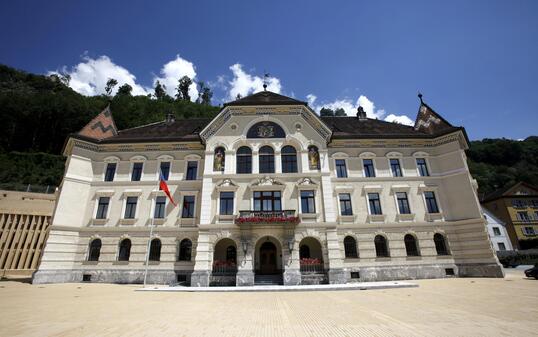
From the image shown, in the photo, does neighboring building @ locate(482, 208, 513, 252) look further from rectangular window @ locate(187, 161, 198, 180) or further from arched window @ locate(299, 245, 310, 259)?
rectangular window @ locate(187, 161, 198, 180)

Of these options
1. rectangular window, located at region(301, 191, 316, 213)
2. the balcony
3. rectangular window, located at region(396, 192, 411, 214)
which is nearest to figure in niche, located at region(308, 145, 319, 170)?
rectangular window, located at region(301, 191, 316, 213)

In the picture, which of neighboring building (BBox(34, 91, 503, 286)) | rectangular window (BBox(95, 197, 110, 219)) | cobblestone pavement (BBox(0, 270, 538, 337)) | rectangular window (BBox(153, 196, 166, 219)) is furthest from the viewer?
rectangular window (BBox(95, 197, 110, 219))

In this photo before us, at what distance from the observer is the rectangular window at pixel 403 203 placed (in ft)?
74.6

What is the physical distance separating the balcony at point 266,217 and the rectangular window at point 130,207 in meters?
10.4

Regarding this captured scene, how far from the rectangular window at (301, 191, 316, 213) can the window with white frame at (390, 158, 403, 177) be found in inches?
355

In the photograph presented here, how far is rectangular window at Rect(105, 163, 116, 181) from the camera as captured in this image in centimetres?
2405

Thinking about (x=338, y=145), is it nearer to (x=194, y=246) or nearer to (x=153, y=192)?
(x=194, y=246)

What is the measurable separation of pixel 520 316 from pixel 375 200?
50.6 ft

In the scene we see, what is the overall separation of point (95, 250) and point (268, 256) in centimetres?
1563

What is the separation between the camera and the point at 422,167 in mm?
24438

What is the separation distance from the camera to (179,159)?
24.4 m

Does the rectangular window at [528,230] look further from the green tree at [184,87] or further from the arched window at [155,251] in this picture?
the green tree at [184,87]

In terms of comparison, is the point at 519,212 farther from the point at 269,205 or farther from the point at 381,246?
the point at 269,205

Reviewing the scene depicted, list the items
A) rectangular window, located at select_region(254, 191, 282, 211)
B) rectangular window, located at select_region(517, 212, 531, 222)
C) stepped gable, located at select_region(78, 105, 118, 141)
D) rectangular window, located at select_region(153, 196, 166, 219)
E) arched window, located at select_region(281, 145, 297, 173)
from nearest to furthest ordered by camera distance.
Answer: rectangular window, located at select_region(254, 191, 282, 211) < rectangular window, located at select_region(153, 196, 166, 219) < arched window, located at select_region(281, 145, 297, 173) < stepped gable, located at select_region(78, 105, 118, 141) < rectangular window, located at select_region(517, 212, 531, 222)
